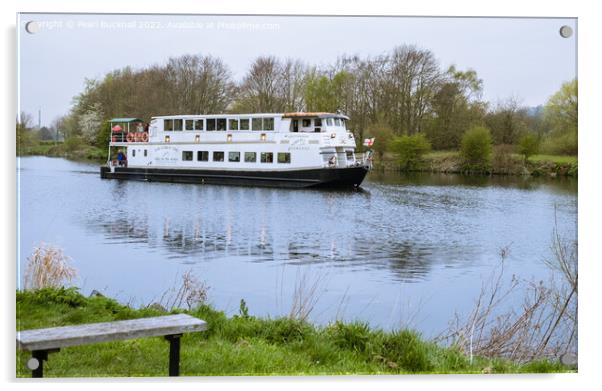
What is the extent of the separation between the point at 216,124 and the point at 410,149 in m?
2.08

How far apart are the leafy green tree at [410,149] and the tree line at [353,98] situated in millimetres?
55

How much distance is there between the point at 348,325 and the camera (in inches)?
215

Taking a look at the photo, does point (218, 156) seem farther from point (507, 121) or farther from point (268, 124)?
point (507, 121)

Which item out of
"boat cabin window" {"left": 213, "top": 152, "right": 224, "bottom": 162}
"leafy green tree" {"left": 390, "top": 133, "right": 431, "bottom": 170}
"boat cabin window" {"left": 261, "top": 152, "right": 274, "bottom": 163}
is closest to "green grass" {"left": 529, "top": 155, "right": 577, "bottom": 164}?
"leafy green tree" {"left": 390, "top": 133, "right": 431, "bottom": 170}

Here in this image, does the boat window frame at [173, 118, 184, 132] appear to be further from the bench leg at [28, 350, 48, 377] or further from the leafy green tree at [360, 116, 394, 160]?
the bench leg at [28, 350, 48, 377]

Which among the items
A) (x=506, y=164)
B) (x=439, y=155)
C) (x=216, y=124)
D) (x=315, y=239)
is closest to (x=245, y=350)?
(x=315, y=239)

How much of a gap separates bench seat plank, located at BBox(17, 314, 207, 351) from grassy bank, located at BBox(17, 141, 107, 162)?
1.87m

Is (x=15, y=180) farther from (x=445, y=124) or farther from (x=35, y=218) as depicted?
(x=445, y=124)

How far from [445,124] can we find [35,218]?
4.07 metres

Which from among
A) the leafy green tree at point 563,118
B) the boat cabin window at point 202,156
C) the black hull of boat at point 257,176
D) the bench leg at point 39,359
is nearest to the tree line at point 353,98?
the leafy green tree at point 563,118

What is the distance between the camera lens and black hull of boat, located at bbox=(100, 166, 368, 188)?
7457mm

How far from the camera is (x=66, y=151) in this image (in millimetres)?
6734

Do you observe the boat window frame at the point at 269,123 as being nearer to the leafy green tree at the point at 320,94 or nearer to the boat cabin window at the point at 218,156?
the leafy green tree at the point at 320,94

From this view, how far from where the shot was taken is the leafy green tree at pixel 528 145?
6.52m
